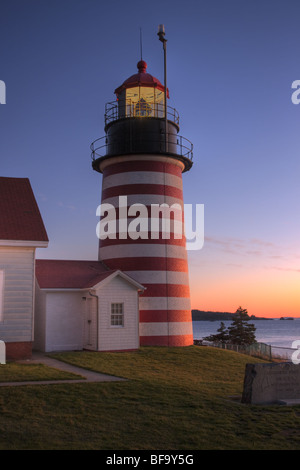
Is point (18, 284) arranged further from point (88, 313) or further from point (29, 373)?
point (88, 313)

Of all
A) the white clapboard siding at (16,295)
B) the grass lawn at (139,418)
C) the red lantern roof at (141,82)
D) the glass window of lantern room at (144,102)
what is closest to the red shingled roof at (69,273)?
the white clapboard siding at (16,295)

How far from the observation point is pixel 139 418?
1046 cm

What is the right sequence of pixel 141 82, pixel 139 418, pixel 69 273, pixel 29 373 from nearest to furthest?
pixel 139 418 < pixel 29 373 < pixel 69 273 < pixel 141 82

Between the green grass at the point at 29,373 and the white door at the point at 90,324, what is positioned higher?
the white door at the point at 90,324

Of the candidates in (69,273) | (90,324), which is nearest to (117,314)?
(90,324)

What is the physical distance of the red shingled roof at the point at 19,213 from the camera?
1927cm

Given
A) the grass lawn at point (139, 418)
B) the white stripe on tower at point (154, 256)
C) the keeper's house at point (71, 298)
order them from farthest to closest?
the white stripe on tower at point (154, 256) < the keeper's house at point (71, 298) < the grass lawn at point (139, 418)

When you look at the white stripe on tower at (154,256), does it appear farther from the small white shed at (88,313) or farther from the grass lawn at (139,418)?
the grass lawn at (139,418)

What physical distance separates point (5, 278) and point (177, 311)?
1043cm

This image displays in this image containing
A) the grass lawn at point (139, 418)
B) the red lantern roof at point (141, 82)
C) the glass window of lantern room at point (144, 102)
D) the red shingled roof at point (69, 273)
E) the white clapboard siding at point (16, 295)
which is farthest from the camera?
the glass window of lantern room at point (144, 102)

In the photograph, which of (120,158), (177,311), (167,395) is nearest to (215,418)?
(167,395)

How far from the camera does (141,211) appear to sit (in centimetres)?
2650

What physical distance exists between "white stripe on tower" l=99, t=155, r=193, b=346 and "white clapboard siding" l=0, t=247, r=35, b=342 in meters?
7.93

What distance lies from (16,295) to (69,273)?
22.6 ft
